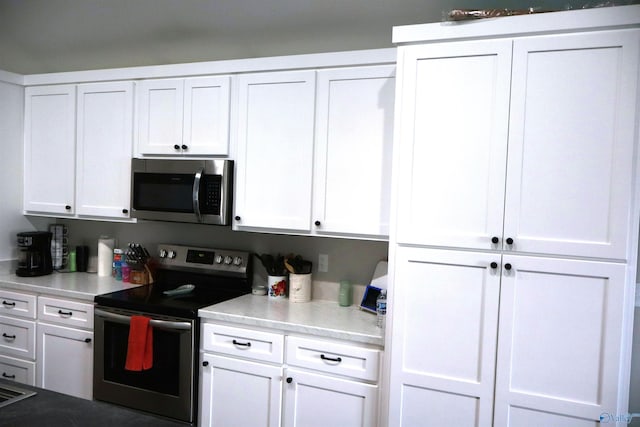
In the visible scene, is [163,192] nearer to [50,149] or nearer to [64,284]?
[64,284]

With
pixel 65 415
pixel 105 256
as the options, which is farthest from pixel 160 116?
pixel 65 415

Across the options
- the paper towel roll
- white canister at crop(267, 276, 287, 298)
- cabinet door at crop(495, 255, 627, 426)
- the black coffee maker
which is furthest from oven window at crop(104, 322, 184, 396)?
cabinet door at crop(495, 255, 627, 426)

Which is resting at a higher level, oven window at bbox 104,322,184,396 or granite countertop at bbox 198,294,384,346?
granite countertop at bbox 198,294,384,346

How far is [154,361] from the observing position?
8.52 feet

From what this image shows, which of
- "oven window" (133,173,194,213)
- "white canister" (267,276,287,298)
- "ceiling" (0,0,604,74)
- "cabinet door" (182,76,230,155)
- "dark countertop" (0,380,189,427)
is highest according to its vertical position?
"ceiling" (0,0,604,74)

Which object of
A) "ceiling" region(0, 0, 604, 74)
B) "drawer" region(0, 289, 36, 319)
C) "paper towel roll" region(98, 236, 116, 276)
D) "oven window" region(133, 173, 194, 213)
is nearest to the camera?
"ceiling" region(0, 0, 604, 74)

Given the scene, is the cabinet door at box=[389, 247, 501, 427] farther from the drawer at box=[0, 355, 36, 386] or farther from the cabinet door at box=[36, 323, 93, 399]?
the drawer at box=[0, 355, 36, 386]

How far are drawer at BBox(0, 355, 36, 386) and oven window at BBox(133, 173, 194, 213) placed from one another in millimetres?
1209

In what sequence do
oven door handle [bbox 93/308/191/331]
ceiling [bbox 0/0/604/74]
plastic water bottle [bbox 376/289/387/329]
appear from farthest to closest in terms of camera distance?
ceiling [bbox 0/0/604/74] → oven door handle [bbox 93/308/191/331] → plastic water bottle [bbox 376/289/387/329]

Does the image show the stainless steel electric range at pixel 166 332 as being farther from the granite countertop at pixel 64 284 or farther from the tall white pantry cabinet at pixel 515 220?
the tall white pantry cabinet at pixel 515 220

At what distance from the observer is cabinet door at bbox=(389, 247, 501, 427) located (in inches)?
76.3

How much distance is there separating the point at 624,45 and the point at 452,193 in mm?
799

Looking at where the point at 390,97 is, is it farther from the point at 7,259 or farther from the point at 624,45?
the point at 7,259

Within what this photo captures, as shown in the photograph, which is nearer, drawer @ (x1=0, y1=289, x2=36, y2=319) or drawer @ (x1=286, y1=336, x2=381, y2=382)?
drawer @ (x1=286, y1=336, x2=381, y2=382)
